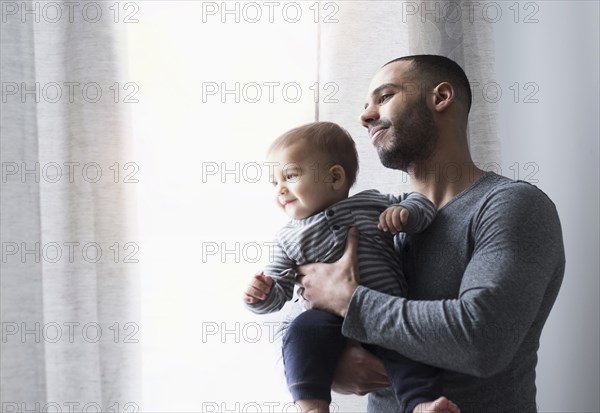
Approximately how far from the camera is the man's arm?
4.28 ft

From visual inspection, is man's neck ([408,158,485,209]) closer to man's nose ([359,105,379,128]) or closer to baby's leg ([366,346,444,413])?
man's nose ([359,105,379,128])

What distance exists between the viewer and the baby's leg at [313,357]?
4.75 feet

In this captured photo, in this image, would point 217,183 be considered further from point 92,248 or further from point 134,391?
point 134,391

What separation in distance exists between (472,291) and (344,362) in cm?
33

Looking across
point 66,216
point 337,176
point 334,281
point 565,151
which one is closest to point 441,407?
point 334,281

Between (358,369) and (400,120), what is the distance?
22.7 inches

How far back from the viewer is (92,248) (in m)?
2.05

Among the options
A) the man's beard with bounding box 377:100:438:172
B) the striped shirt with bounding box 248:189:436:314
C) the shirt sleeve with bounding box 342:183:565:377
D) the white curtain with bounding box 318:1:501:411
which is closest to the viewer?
the shirt sleeve with bounding box 342:183:565:377

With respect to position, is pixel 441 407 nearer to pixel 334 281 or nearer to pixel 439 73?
pixel 334 281

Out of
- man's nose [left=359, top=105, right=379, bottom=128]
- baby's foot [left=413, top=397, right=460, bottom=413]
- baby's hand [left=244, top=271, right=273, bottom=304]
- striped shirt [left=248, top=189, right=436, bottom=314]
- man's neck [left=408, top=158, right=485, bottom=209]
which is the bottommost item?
baby's foot [left=413, top=397, right=460, bottom=413]

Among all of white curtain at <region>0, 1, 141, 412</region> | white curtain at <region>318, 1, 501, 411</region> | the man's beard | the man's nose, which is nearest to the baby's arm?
the man's beard

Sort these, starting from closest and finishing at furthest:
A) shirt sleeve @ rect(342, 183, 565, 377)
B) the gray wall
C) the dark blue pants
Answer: shirt sleeve @ rect(342, 183, 565, 377) → the dark blue pants → the gray wall

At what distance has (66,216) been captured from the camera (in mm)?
2049

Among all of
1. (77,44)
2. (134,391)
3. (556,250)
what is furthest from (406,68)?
(134,391)
